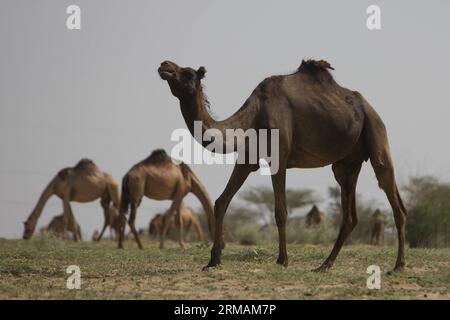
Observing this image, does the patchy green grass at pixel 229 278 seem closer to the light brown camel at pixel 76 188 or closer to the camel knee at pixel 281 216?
the camel knee at pixel 281 216

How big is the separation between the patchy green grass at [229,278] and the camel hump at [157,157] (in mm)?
9267

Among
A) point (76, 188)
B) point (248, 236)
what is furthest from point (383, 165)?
point (76, 188)

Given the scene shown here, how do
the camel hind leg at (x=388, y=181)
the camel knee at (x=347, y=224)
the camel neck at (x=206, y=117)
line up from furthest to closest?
the camel knee at (x=347, y=224) < the camel hind leg at (x=388, y=181) < the camel neck at (x=206, y=117)

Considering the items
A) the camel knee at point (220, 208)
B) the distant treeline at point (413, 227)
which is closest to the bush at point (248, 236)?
the distant treeline at point (413, 227)

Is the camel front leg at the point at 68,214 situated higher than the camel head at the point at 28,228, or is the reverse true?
the camel front leg at the point at 68,214

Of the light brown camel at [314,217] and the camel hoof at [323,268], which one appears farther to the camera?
the light brown camel at [314,217]

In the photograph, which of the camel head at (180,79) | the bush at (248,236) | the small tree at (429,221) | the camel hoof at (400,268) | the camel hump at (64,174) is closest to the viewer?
the camel head at (180,79)

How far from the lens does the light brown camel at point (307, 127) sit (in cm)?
1130

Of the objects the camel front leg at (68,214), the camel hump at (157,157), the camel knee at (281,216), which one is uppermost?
the camel hump at (157,157)

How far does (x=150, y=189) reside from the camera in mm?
23547
